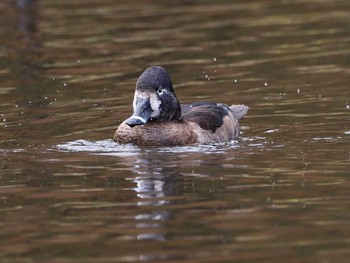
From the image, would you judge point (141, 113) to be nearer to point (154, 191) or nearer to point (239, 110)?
point (239, 110)

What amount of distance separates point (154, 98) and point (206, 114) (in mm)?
707

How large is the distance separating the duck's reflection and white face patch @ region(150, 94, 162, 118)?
0.61m

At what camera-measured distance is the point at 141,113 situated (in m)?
10.8

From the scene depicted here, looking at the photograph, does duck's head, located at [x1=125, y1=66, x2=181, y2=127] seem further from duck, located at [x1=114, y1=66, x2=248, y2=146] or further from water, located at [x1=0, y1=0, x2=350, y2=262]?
water, located at [x1=0, y1=0, x2=350, y2=262]

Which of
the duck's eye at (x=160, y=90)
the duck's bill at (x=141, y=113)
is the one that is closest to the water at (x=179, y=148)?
the duck's bill at (x=141, y=113)

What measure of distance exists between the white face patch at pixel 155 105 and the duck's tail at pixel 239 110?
113 cm

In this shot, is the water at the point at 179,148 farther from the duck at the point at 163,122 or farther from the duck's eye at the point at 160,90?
the duck's eye at the point at 160,90

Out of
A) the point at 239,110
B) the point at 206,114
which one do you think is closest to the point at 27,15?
the point at 239,110

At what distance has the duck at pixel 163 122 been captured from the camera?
36.0 ft

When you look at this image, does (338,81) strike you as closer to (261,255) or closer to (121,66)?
(121,66)

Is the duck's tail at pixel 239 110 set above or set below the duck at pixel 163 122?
below

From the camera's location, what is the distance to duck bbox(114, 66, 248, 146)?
10969 mm

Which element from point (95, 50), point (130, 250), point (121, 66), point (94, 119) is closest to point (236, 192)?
point (130, 250)

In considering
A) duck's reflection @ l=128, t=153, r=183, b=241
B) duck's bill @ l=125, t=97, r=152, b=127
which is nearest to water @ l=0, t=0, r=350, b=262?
duck's reflection @ l=128, t=153, r=183, b=241
